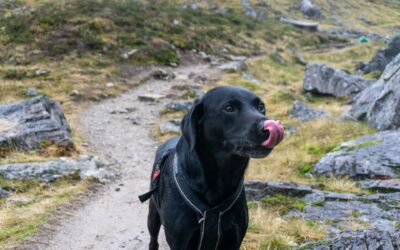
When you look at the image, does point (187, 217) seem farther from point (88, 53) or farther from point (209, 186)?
point (88, 53)

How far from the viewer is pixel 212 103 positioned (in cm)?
371

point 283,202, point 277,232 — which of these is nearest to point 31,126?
point 283,202

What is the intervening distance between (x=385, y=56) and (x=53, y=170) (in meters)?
20.6

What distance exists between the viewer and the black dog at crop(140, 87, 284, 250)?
3.62 metres

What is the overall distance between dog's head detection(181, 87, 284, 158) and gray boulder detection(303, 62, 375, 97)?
16391mm

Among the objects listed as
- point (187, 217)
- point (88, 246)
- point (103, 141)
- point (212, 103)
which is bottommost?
point (103, 141)

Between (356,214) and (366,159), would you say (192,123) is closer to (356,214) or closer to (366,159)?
(356,214)

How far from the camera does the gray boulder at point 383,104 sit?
10.7m

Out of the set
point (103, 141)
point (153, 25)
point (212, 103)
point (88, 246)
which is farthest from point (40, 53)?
point (212, 103)

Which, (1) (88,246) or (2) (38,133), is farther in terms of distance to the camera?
(2) (38,133)

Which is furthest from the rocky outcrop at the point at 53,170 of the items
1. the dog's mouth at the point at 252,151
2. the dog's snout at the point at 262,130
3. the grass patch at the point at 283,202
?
the dog's snout at the point at 262,130

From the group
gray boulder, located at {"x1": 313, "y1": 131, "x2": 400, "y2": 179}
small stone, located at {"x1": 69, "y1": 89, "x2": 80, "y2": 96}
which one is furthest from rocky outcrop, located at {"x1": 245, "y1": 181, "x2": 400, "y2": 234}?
small stone, located at {"x1": 69, "y1": 89, "x2": 80, "y2": 96}

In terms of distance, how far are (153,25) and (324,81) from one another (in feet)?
41.1

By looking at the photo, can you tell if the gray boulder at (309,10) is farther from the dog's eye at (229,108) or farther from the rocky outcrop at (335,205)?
the dog's eye at (229,108)
